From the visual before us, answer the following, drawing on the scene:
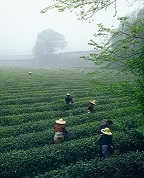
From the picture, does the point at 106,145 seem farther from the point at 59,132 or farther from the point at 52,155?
the point at 59,132

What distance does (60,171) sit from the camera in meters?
11.0

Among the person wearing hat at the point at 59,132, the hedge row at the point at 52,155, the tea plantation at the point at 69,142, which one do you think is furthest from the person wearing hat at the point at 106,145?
the person wearing hat at the point at 59,132

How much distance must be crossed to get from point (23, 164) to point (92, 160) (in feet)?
10.6

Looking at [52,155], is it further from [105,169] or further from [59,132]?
[105,169]

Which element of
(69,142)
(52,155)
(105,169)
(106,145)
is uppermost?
(106,145)

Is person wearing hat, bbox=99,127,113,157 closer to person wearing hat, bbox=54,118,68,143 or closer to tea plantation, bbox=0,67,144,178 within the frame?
tea plantation, bbox=0,67,144,178

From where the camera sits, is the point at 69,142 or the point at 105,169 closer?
the point at 105,169

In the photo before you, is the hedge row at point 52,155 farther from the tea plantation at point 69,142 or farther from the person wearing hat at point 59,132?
the person wearing hat at point 59,132

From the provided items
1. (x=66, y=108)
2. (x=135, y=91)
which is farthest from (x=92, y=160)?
(x=66, y=108)

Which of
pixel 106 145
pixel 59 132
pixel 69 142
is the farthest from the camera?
pixel 59 132

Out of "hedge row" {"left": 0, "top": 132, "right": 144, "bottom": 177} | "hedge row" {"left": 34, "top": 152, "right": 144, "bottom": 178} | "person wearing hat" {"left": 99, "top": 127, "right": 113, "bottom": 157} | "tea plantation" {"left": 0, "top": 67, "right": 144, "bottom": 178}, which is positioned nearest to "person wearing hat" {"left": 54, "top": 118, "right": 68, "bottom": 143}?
"tea plantation" {"left": 0, "top": 67, "right": 144, "bottom": 178}

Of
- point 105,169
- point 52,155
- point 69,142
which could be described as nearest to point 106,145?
point 105,169

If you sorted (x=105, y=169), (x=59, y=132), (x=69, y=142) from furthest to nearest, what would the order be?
(x=59, y=132)
(x=69, y=142)
(x=105, y=169)

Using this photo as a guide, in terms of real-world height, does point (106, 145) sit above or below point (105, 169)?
above
